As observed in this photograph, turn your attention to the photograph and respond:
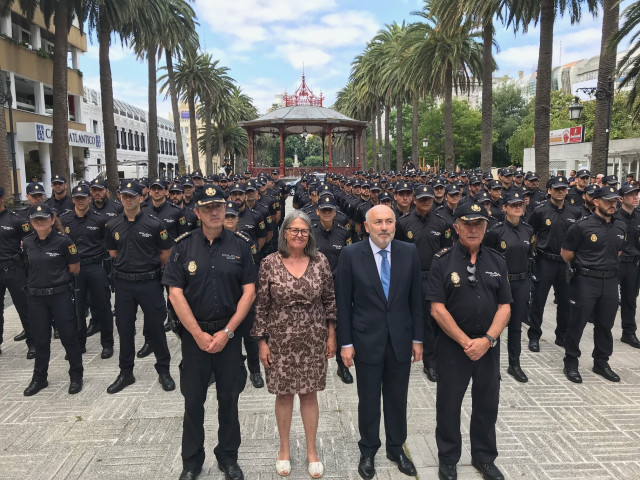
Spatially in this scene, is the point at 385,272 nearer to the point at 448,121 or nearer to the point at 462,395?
the point at 462,395

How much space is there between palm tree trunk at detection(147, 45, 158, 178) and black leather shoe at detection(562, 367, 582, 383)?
23.9 m

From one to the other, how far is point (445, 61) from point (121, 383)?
2518 centimetres

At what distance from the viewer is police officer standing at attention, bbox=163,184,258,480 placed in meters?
3.75

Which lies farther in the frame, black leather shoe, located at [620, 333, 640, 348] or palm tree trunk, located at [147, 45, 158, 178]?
palm tree trunk, located at [147, 45, 158, 178]

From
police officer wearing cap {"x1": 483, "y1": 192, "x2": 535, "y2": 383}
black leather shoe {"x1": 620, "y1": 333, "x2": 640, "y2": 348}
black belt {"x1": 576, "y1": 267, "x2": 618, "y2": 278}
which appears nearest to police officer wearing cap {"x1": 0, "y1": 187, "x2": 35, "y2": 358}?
police officer wearing cap {"x1": 483, "y1": 192, "x2": 535, "y2": 383}

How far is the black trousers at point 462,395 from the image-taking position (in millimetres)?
3828

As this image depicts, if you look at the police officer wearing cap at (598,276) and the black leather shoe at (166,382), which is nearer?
the black leather shoe at (166,382)

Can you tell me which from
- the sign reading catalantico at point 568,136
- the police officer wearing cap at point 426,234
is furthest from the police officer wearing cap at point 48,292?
the sign reading catalantico at point 568,136

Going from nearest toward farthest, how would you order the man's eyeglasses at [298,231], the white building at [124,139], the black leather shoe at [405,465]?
the man's eyeglasses at [298,231] → the black leather shoe at [405,465] → the white building at [124,139]

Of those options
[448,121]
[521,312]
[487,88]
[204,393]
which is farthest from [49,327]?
[448,121]

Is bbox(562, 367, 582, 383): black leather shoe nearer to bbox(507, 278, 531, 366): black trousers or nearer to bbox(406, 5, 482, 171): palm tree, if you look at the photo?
bbox(507, 278, 531, 366): black trousers

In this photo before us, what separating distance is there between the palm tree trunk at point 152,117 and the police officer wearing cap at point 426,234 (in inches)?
878

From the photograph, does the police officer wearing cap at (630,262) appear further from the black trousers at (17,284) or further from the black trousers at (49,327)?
the black trousers at (17,284)

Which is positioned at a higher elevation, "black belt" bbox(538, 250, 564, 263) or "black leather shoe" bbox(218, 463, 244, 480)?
"black belt" bbox(538, 250, 564, 263)
